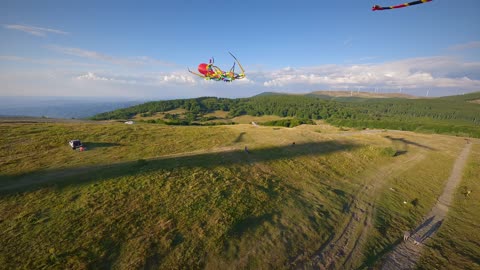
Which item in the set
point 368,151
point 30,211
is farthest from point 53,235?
point 368,151

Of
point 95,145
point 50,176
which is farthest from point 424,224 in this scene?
point 95,145

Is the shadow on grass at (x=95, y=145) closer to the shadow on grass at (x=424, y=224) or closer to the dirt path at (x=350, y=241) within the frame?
the dirt path at (x=350, y=241)

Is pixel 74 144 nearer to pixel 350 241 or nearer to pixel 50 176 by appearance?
pixel 50 176

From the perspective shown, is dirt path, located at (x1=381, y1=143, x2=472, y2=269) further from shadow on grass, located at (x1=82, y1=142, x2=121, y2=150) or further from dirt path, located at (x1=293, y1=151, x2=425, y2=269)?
shadow on grass, located at (x1=82, y1=142, x2=121, y2=150)

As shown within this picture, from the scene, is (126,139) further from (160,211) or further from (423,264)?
(423,264)

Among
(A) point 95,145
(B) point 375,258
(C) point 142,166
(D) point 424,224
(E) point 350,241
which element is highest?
(A) point 95,145

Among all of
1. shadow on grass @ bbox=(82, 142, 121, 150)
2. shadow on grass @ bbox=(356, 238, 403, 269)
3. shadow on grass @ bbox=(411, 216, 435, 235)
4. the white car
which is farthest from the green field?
the white car

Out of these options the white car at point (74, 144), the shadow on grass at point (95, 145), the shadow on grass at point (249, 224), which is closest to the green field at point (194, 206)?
the shadow on grass at point (249, 224)
